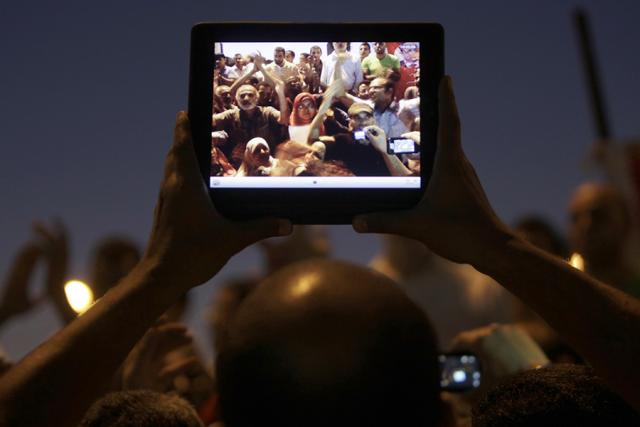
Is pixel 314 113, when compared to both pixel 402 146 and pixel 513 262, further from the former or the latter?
pixel 513 262

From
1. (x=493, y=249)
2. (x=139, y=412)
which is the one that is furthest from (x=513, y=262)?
(x=139, y=412)

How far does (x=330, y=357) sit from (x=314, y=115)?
0.66m

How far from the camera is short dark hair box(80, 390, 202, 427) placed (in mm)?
1481

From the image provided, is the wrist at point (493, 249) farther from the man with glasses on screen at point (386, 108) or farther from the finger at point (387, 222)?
the man with glasses on screen at point (386, 108)

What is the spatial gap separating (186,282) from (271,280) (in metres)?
0.19

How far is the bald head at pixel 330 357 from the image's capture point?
1.41m

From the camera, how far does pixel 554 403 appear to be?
4.37 feet

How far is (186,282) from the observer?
162cm

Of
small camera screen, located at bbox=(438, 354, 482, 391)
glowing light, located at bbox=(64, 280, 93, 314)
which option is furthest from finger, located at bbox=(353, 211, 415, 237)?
glowing light, located at bbox=(64, 280, 93, 314)

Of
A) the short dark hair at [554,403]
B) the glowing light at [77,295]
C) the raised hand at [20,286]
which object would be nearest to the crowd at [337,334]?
the short dark hair at [554,403]

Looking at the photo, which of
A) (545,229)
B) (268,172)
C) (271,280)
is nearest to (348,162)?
(268,172)

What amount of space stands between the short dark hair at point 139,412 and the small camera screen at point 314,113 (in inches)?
20.8

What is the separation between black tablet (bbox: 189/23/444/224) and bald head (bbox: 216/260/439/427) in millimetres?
294

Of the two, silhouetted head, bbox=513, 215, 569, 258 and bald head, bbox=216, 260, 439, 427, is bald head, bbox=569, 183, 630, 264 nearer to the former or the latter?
silhouetted head, bbox=513, 215, 569, 258
